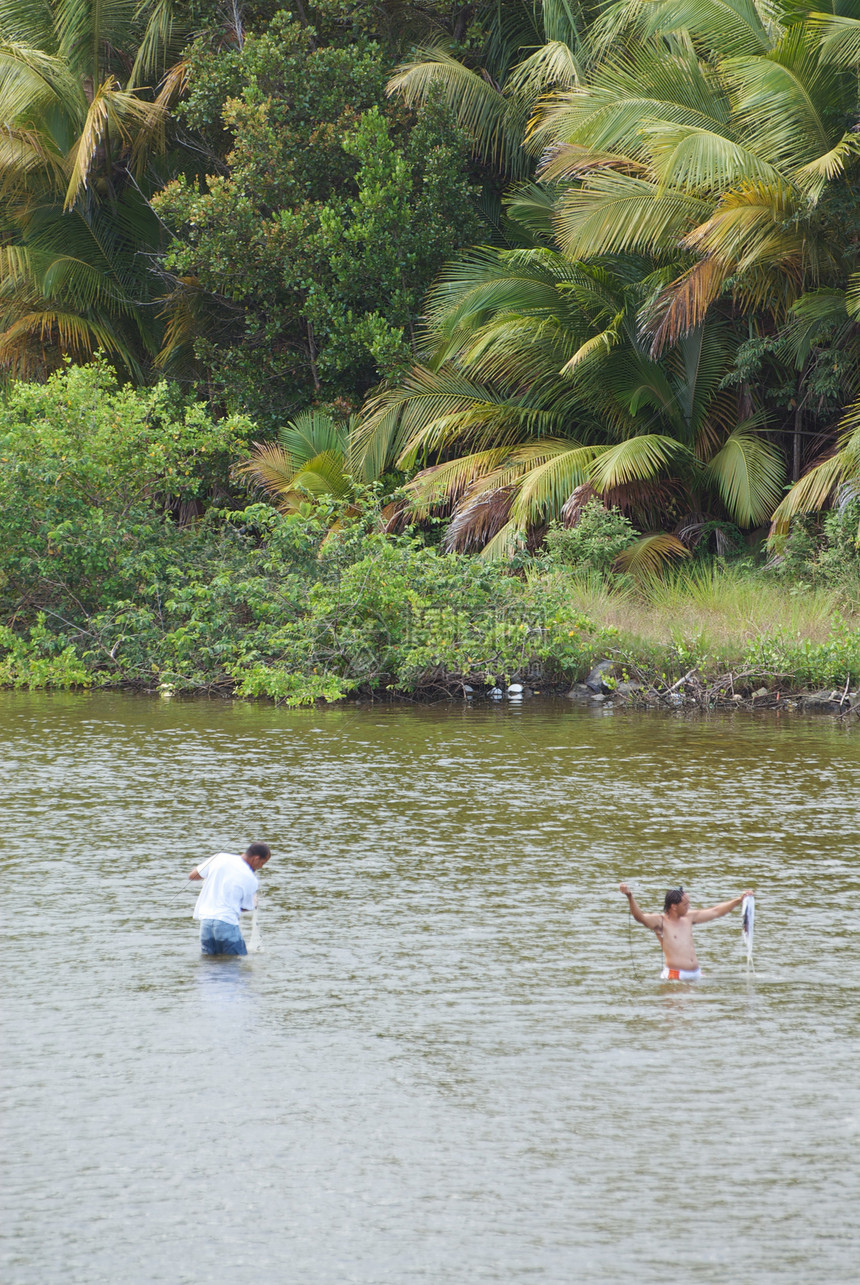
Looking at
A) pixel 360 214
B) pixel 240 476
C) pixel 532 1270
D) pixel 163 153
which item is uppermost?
pixel 163 153

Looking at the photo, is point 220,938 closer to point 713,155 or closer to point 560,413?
point 713,155

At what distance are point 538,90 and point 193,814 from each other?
16.6 metres

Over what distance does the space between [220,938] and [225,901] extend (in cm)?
23

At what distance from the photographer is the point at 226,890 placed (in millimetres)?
8164

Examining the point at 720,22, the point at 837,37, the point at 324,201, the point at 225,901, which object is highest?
the point at 720,22

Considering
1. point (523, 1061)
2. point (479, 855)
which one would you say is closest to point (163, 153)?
point (479, 855)

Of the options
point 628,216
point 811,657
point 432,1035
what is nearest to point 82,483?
point 628,216

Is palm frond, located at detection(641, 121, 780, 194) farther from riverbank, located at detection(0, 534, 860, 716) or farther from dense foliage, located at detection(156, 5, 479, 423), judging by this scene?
dense foliage, located at detection(156, 5, 479, 423)

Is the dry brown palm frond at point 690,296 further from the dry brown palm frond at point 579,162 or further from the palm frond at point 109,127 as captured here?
the palm frond at point 109,127

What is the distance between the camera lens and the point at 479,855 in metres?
10.5

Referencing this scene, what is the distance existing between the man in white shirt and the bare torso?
233 cm

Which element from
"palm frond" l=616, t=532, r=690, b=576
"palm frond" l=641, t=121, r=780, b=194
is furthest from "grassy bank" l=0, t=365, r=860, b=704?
"palm frond" l=641, t=121, r=780, b=194

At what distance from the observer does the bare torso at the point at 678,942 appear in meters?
7.88

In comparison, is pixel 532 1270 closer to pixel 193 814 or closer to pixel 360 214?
pixel 193 814
